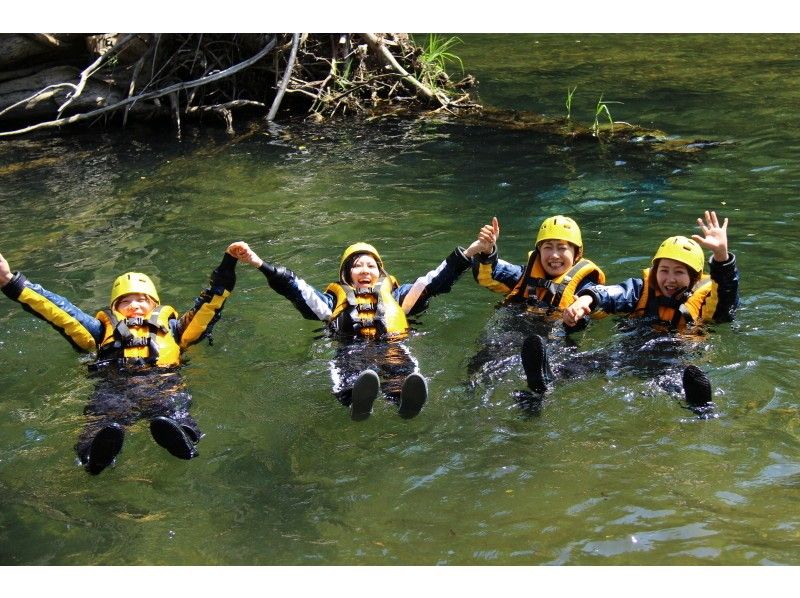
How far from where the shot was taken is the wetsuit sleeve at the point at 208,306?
7.77 m

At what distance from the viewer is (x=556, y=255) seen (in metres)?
8.16

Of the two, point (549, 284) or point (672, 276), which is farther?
point (549, 284)

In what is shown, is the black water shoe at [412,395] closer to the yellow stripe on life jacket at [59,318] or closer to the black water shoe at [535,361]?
the black water shoe at [535,361]

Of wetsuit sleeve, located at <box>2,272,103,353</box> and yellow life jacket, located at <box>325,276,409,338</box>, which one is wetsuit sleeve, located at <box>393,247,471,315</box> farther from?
wetsuit sleeve, located at <box>2,272,103,353</box>

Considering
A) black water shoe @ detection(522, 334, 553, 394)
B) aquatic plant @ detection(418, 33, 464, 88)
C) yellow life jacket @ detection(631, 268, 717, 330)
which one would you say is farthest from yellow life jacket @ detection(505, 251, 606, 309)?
aquatic plant @ detection(418, 33, 464, 88)

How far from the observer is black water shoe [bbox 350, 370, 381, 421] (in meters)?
6.61

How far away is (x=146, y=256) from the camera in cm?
1080

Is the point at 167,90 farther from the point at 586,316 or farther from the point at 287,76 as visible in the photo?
the point at 586,316

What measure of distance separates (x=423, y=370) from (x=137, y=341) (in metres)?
2.34

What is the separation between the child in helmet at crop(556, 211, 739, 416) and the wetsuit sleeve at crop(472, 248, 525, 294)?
2.76 feet

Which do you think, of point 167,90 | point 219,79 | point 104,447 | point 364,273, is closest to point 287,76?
point 219,79

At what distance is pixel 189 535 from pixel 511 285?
3.79 m

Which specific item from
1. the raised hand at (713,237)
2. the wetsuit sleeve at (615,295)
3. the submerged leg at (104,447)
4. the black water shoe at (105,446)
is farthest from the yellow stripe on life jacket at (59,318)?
the raised hand at (713,237)

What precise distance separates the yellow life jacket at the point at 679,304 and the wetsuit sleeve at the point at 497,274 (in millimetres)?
1100
